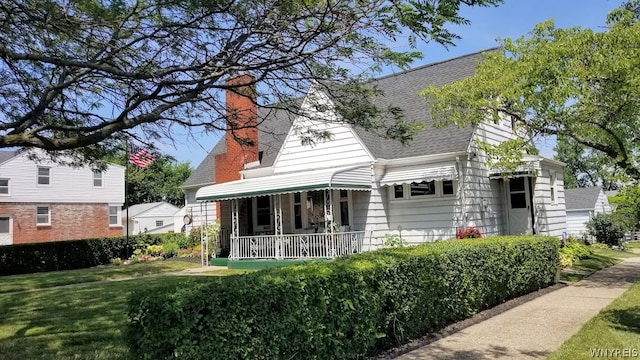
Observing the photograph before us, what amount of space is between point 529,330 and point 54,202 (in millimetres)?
35531

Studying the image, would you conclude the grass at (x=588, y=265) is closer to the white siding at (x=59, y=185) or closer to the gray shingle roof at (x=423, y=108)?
the gray shingle roof at (x=423, y=108)

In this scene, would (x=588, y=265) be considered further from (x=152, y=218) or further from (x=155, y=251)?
(x=152, y=218)

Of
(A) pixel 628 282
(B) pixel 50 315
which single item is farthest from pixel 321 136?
(A) pixel 628 282

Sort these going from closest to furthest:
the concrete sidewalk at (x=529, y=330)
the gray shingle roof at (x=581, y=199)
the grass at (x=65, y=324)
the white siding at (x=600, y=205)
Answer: the concrete sidewalk at (x=529, y=330)
the grass at (x=65, y=324)
the gray shingle roof at (x=581, y=199)
the white siding at (x=600, y=205)

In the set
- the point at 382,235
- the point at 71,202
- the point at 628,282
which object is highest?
the point at 71,202

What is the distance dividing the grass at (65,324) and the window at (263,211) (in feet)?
25.1

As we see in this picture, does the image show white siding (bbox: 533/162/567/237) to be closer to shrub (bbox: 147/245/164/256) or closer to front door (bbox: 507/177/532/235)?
front door (bbox: 507/177/532/235)

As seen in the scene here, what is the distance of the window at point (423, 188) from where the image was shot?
15.3m

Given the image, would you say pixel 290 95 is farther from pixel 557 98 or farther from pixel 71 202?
pixel 71 202

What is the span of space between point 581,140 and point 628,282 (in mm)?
3874

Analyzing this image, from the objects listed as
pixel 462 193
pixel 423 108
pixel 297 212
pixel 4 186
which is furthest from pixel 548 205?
pixel 4 186

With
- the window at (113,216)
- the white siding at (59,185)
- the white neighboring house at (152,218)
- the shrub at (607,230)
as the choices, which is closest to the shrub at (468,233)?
the shrub at (607,230)

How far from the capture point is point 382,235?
1587cm

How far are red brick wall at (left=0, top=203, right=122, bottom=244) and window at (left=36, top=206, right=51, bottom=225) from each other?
0.70 ft
